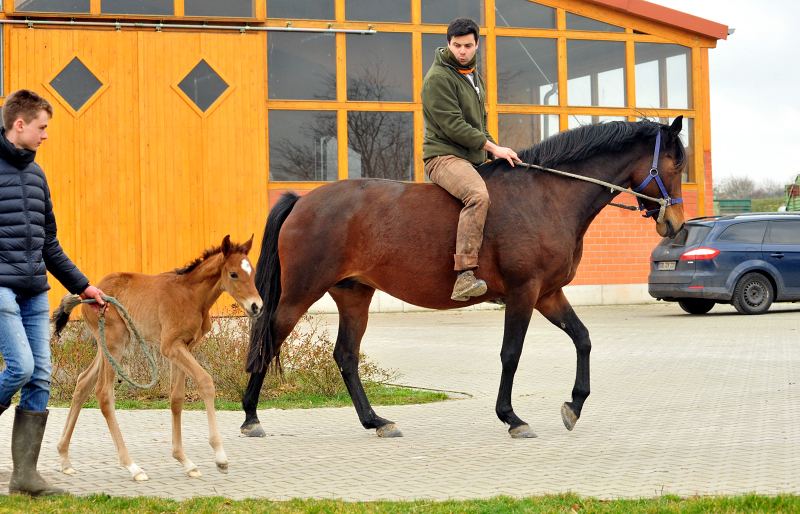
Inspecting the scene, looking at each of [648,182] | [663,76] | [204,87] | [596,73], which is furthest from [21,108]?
[663,76]

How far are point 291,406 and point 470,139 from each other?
11.3 feet

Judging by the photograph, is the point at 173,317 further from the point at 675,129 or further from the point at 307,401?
the point at 675,129

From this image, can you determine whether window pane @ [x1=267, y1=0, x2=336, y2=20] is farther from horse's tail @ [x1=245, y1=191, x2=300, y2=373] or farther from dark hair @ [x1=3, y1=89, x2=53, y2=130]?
dark hair @ [x1=3, y1=89, x2=53, y2=130]

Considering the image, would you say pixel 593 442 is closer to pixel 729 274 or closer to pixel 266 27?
pixel 729 274

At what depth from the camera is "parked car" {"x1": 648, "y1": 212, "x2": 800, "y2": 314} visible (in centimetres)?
1697

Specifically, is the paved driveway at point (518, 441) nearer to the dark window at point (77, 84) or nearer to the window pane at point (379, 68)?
the window pane at point (379, 68)

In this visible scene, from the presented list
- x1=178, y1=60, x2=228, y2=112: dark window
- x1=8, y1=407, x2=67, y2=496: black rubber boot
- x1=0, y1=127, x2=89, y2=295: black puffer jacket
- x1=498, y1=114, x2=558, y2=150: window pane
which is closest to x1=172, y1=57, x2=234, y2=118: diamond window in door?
x1=178, y1=60, x2=228, y2=112: dark window

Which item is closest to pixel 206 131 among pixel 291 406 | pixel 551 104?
pixel 551 104

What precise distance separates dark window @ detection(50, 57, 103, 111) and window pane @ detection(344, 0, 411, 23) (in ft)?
21.5

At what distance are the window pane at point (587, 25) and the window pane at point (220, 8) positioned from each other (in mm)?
8562

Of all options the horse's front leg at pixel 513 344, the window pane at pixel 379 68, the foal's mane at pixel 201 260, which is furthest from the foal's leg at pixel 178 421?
the window pane at pixel 379 68

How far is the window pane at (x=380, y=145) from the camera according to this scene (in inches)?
829

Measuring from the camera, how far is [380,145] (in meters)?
21.2

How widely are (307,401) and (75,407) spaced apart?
3407mm
